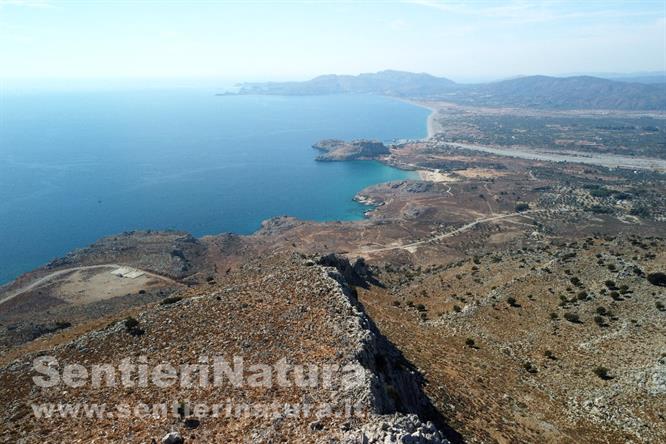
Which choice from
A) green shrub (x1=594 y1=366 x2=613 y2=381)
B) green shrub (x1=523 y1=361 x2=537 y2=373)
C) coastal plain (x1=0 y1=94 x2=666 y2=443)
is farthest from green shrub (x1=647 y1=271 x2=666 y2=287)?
green shrub (x1=523 y1=361 x2=537 y2=373)

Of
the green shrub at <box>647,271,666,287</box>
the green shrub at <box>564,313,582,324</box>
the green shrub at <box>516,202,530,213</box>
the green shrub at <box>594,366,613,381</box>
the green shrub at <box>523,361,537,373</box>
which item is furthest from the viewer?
the green shrub at <box>516,202,530,213</box>

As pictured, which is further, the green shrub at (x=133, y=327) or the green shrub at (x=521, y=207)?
the green shrub at (x=521, y=207)

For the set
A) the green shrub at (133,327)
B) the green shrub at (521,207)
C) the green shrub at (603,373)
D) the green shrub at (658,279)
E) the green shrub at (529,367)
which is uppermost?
the green shrub at (133,327)

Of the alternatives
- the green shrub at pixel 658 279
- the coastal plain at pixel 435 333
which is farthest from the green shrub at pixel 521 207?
the green shrub at pixel 658 279

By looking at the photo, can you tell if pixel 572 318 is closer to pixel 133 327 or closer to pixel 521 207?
pixel 133 327

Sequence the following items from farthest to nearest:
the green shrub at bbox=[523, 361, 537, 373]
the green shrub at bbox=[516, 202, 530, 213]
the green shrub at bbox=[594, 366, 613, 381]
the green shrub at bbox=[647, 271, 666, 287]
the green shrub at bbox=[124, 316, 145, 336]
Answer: the green shrub at bbox=[516, 202, 530, 213] < the green shrub at bbox=[647, 271, 666, 287] < the green shrub at bbox=[523, 361, 537, 373] < the green shrub at bbox=[594, 366, 613, 381] < the green shrub at bbox=[124, 316, 145, 336]

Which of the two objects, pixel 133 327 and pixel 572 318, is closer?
pixel 133 327

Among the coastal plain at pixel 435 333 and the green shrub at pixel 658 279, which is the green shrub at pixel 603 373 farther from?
the green shrub at pixel 658 279

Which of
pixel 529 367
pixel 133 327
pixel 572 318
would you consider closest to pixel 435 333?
pixel 529 367

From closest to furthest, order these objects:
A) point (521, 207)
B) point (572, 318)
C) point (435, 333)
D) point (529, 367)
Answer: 1. point (529, 367)
2. point (435, 333)
3. point (572, 318)
4. point (521, 207)

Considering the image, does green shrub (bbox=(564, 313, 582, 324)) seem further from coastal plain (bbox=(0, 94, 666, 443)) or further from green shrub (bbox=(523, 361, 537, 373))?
green shrub (bbox=(523, 361, 537, 373))

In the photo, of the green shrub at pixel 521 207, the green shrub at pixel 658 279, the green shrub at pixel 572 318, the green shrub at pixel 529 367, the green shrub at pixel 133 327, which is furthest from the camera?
the green shrub at pixel 521 207

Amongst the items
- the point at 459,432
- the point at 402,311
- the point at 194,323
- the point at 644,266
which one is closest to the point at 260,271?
the point at 194,323
